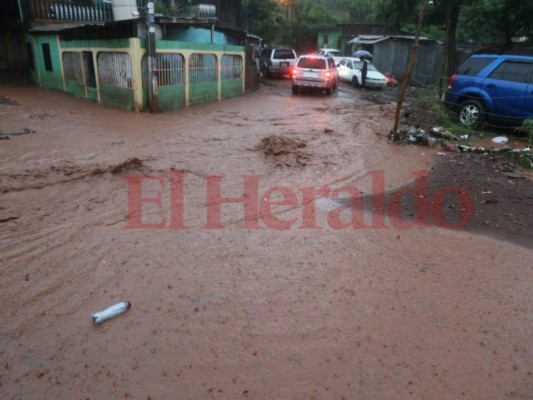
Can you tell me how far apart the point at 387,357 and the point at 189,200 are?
12.6 ft

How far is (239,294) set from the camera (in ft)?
13.1

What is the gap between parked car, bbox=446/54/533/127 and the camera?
9.85 meters

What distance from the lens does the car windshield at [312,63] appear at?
18.2 m

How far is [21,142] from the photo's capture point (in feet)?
29.9

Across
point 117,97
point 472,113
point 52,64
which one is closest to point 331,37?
point 52,64

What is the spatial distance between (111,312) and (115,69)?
39.2ft

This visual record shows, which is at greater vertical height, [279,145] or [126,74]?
[126,74]

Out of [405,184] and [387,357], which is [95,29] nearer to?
[405,184]

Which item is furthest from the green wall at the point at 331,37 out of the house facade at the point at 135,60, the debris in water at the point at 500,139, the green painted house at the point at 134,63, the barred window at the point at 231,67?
the debris in water at the point at 500,139

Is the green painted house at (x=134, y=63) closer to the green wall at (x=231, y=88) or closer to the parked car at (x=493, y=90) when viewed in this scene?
the green wall at (x=231, y=88)

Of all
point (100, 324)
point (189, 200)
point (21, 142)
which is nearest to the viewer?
point (100, 324)

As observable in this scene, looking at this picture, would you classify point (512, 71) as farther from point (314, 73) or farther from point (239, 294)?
point (239, 294)

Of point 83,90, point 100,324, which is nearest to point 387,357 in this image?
point 100,324

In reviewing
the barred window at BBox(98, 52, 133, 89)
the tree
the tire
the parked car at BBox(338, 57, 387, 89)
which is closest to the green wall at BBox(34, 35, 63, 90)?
the barred window at BBox(98, 52, 133, 89)
